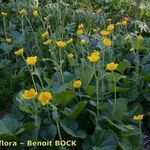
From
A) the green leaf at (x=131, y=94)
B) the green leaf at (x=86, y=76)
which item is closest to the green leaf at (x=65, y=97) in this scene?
the green leaf at (x=86, y=76)

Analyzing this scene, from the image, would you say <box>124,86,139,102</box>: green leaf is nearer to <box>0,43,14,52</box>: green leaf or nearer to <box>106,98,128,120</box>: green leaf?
<box>106,98,128,120</box>: green leaf

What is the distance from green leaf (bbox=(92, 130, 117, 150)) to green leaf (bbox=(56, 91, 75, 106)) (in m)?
0.32

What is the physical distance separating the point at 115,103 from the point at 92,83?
50cm

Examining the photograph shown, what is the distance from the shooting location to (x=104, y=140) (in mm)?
2721

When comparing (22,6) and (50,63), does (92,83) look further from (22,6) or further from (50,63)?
(22,6)

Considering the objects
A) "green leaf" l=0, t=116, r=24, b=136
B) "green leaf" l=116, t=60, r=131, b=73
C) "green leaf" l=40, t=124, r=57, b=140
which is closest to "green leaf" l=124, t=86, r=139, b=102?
"green leaf" l=116, t=60, r=131, b=73

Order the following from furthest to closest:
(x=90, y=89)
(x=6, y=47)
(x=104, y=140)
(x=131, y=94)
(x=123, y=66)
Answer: (x=6, y=47) < (x=123, y=66) < (x=131, y=94) < (x=90, y=89) < (x=104, y=140)

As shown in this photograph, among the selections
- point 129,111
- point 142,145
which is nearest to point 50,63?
point 129,111

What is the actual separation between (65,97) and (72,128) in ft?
0.73

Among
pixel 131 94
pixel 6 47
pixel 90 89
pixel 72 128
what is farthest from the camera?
pixel 6 47

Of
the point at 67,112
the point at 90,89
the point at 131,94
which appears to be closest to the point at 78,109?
the point at 67,112

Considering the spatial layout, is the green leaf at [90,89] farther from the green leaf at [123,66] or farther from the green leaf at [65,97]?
the green leaf at [123,66]

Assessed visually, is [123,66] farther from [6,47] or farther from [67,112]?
[6,47]

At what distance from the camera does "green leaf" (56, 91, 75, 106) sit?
289 cm
